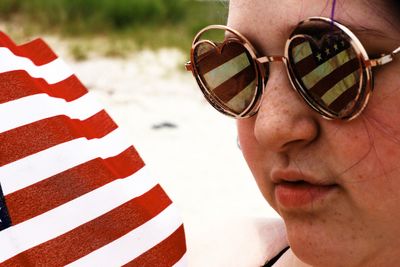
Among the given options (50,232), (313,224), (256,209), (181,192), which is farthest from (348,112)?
(181,192)

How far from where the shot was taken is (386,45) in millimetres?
1100

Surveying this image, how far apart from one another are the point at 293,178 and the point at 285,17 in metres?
0.29

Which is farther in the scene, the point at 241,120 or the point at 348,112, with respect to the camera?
the point at 241,120

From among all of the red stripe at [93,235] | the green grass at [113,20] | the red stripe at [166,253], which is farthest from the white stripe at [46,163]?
the green grass at [113,20]

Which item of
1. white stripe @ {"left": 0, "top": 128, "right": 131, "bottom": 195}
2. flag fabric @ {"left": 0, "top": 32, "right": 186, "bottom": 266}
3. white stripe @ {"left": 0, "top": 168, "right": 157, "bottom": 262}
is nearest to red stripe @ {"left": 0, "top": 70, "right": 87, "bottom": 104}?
flag fabric @ {"left": 0, "top": 32, "right": 186, "bottom": 266}

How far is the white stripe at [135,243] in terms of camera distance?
1.37 metres

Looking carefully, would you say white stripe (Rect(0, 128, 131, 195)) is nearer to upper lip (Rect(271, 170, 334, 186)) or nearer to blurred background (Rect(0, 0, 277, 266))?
upper lip (Rect(271, 170, 334, 186))

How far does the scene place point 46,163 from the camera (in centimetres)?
135

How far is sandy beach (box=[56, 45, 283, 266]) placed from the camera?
70.2 inches

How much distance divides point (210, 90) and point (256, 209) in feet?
4.13

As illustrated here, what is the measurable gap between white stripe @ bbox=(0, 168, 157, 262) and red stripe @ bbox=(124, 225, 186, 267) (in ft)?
0.40

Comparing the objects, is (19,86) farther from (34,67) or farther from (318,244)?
(318,244)

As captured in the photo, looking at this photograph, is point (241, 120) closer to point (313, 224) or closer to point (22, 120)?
point (313, 224)

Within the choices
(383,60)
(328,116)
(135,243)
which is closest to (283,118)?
(328,116)
